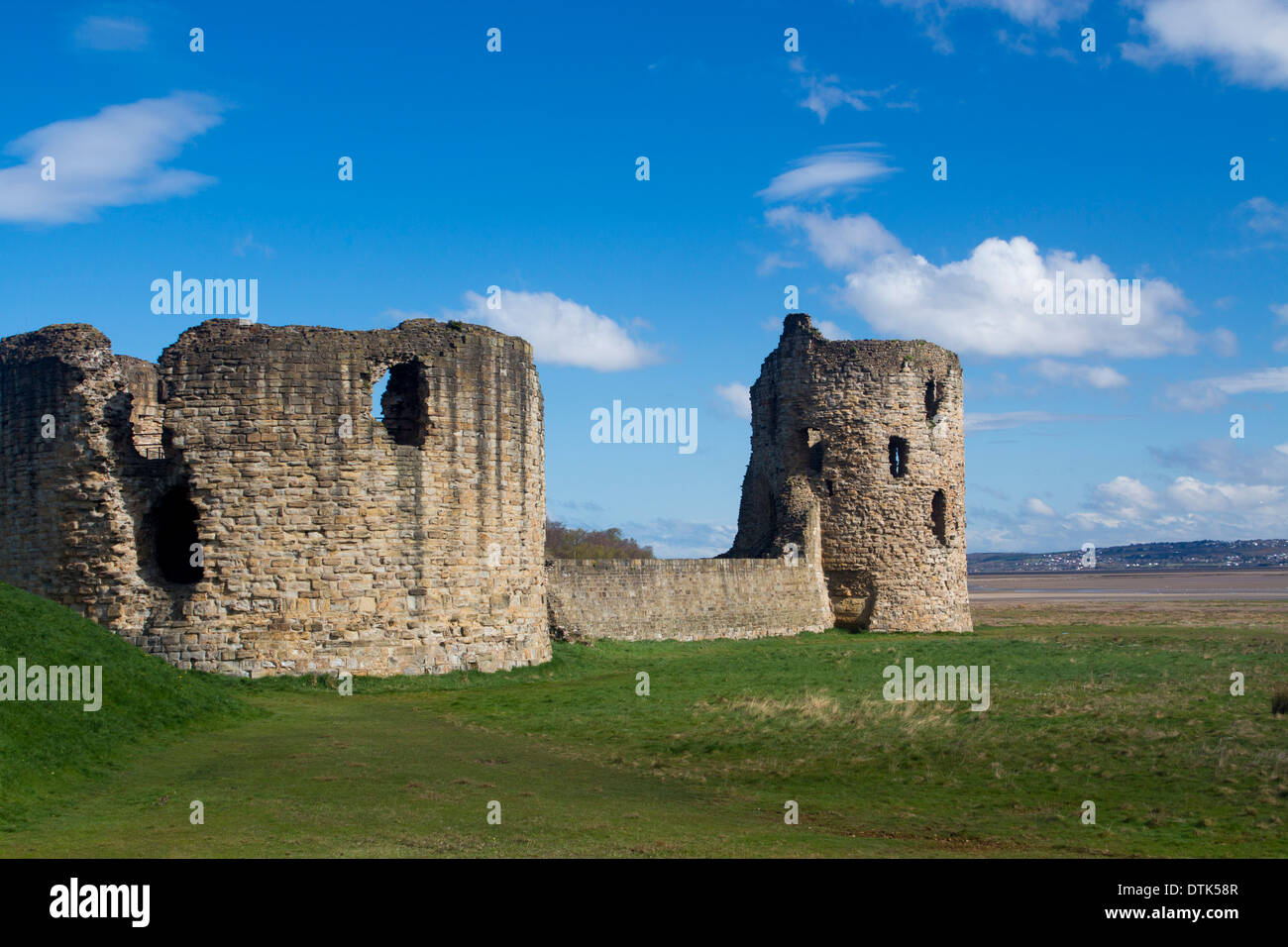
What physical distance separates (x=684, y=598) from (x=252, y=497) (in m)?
14.5

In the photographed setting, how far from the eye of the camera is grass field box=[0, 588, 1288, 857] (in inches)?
440

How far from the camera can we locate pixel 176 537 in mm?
24641

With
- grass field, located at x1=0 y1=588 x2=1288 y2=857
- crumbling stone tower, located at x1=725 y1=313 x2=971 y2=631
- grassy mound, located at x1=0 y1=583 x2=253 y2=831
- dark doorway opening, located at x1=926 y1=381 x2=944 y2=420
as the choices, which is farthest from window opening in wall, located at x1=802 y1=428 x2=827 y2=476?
grassy mound, located at x1=0 y1=583 x2=253 y2=831

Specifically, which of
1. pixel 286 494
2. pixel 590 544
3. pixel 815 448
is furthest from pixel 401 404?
pixel 590 544

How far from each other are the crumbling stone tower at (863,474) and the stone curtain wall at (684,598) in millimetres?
1363

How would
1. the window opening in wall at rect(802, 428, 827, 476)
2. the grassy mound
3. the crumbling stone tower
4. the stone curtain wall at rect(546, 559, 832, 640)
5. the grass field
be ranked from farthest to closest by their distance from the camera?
1. the window opening in wall at rect(802, 428, 827, 476)
2. the crumbling stone tower
3. the stone curtain wall at rect(546, 559, 832, 640)
4. the grassy mound
5. the grass field

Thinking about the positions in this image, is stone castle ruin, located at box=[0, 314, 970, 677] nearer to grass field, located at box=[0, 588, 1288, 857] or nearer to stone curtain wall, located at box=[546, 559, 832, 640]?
grass field, located at box=[0, 588, 1288, 857]

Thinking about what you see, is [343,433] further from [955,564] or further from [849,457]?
[955,564]

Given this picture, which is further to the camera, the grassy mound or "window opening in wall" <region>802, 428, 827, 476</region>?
"window opening in wall" <region>802, 428, 827, 476</region>

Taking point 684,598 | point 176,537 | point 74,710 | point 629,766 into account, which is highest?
point 176,537

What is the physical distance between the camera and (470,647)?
23.8 m

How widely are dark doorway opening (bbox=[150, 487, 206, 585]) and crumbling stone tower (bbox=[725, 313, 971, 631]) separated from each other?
62.3ft

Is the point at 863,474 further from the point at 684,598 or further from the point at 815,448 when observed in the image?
the point at 684,598
